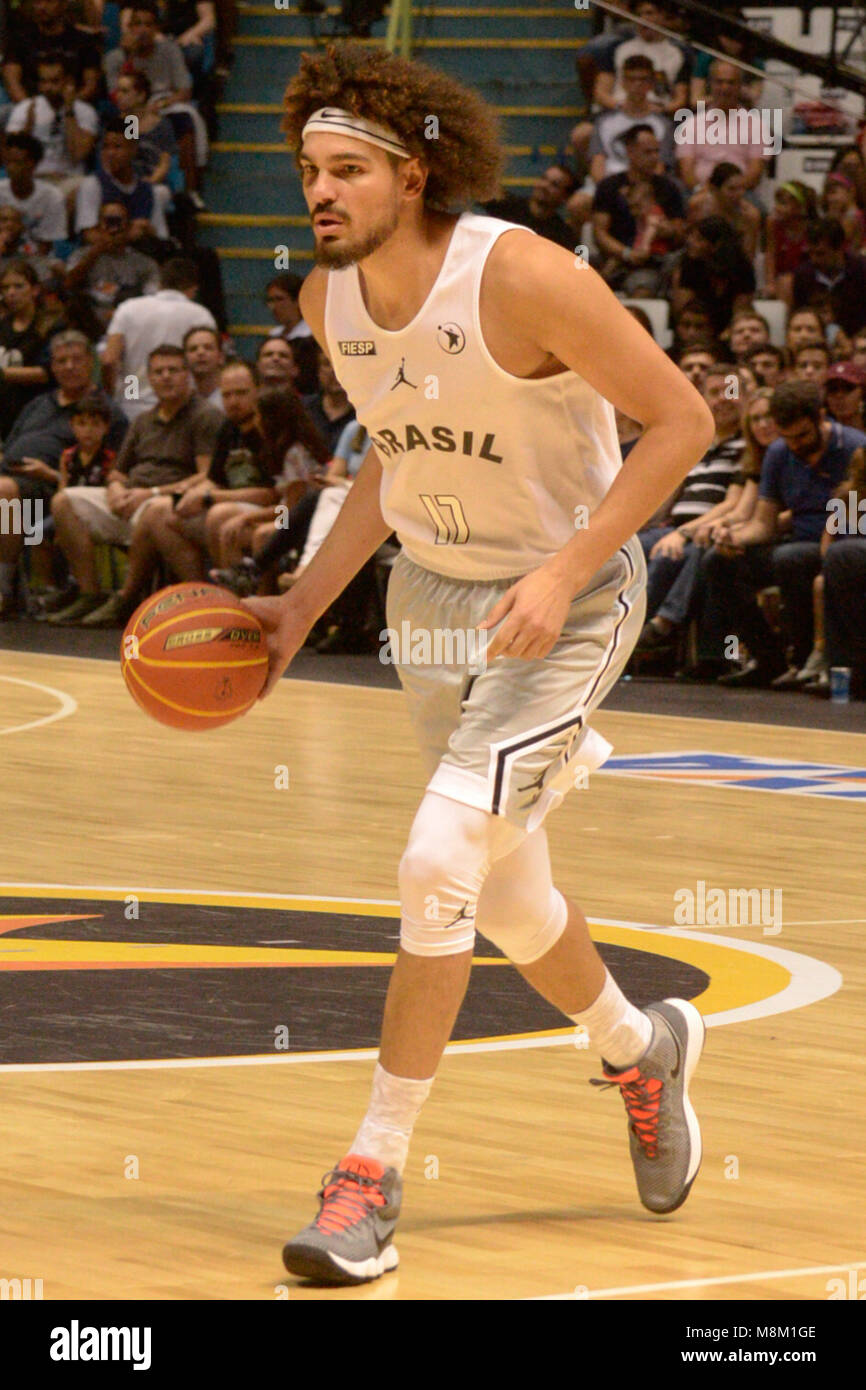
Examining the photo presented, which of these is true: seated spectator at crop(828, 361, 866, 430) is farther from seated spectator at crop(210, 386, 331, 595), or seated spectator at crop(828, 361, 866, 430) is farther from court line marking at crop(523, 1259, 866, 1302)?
court line marking at crop(523, 1259, 866, 1302)

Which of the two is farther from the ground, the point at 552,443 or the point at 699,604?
the point at 552,443

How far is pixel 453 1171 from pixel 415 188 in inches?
63.5

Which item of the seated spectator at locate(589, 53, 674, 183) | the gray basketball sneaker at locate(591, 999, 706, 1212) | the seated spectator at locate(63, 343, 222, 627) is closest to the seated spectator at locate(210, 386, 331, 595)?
the seated spectator at locate(63, 343, 222, 627)

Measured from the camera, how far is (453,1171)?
4156 mm

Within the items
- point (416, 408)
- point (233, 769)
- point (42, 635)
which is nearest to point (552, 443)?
point (416, 408)

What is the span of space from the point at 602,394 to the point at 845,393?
29.3 ft

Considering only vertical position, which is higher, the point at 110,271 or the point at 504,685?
the point at 504,685

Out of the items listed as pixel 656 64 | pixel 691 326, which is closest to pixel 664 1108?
pixel 691 326

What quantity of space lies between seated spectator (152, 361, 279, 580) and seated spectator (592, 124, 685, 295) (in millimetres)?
2632

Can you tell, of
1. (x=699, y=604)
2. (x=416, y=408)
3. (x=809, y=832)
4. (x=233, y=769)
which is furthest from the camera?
(x=699, y=604)

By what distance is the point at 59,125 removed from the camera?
61.1 ft

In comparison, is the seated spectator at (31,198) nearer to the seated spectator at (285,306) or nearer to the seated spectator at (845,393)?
the seated spectator at (285,306)

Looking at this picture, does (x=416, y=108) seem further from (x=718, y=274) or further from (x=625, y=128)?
(x=625, y=128)
